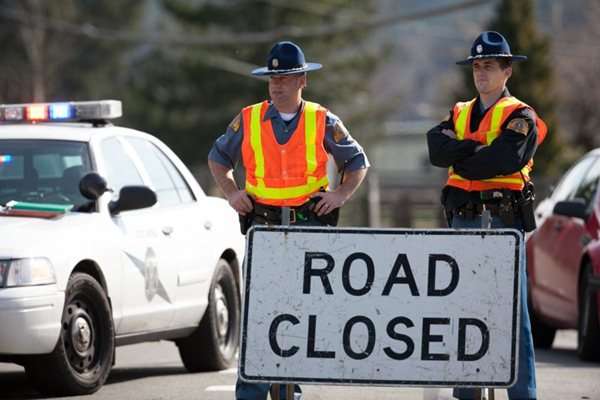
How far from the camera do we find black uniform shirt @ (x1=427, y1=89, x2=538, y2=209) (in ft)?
24.6

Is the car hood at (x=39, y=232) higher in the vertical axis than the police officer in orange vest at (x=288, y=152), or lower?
lower

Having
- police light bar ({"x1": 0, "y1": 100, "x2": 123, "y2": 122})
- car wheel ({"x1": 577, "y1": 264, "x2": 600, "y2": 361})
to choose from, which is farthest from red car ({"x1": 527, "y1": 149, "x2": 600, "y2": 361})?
police light bar ({"x1": 0, "y1": 100, "x2": 123, "y2": 122})

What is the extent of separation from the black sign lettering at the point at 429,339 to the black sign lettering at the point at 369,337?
21 centimetres

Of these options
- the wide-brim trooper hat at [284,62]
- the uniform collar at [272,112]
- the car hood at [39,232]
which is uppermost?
the wide-brim trooper hat at [284,62]

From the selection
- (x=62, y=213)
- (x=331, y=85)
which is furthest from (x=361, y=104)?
(x=62, y=213)

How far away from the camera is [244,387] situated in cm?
734

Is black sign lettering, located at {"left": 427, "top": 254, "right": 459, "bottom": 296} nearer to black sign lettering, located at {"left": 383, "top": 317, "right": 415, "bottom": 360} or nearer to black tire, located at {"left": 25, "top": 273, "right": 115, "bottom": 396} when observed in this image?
black sign lettering, located at {"left": 383, "top": 317, "right": 415, "bottom": 360}

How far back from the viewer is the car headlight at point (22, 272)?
880 centimetres

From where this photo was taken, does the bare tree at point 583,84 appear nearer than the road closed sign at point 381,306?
No

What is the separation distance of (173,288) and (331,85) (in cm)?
5023

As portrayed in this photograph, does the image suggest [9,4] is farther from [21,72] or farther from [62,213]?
[62,213]

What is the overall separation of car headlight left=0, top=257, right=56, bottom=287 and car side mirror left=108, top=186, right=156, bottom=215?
1119mm

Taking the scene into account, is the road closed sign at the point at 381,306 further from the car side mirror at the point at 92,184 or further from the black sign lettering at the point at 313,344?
the car side mirror at the point at 92,184

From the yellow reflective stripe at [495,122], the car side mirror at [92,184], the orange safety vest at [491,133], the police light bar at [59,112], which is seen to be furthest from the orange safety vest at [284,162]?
the police light bar at [59,112]
